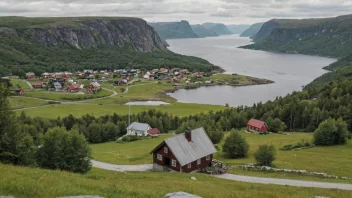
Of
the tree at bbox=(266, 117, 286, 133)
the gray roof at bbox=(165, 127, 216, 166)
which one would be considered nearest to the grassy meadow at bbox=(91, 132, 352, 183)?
the gray roof at bbox=(165, 127, 216, 166)

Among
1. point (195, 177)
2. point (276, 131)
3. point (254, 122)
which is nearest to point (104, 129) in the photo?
point (254, 122)

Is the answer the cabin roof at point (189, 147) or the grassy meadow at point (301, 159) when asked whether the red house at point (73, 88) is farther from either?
the cabin roof at point (189, 147)

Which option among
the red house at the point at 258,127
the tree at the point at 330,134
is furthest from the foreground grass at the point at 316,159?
the red house at the point at 258,127

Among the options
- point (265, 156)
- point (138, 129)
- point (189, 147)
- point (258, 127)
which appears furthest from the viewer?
point (138, 129)

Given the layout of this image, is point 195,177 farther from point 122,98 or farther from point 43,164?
point 122,98

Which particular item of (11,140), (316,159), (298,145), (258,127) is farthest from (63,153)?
(258,127)

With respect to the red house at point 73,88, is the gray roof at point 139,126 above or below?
above

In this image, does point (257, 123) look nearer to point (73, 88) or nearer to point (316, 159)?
point (316, 159)

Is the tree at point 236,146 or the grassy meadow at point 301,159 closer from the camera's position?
the grassy meadow at point 301,159
